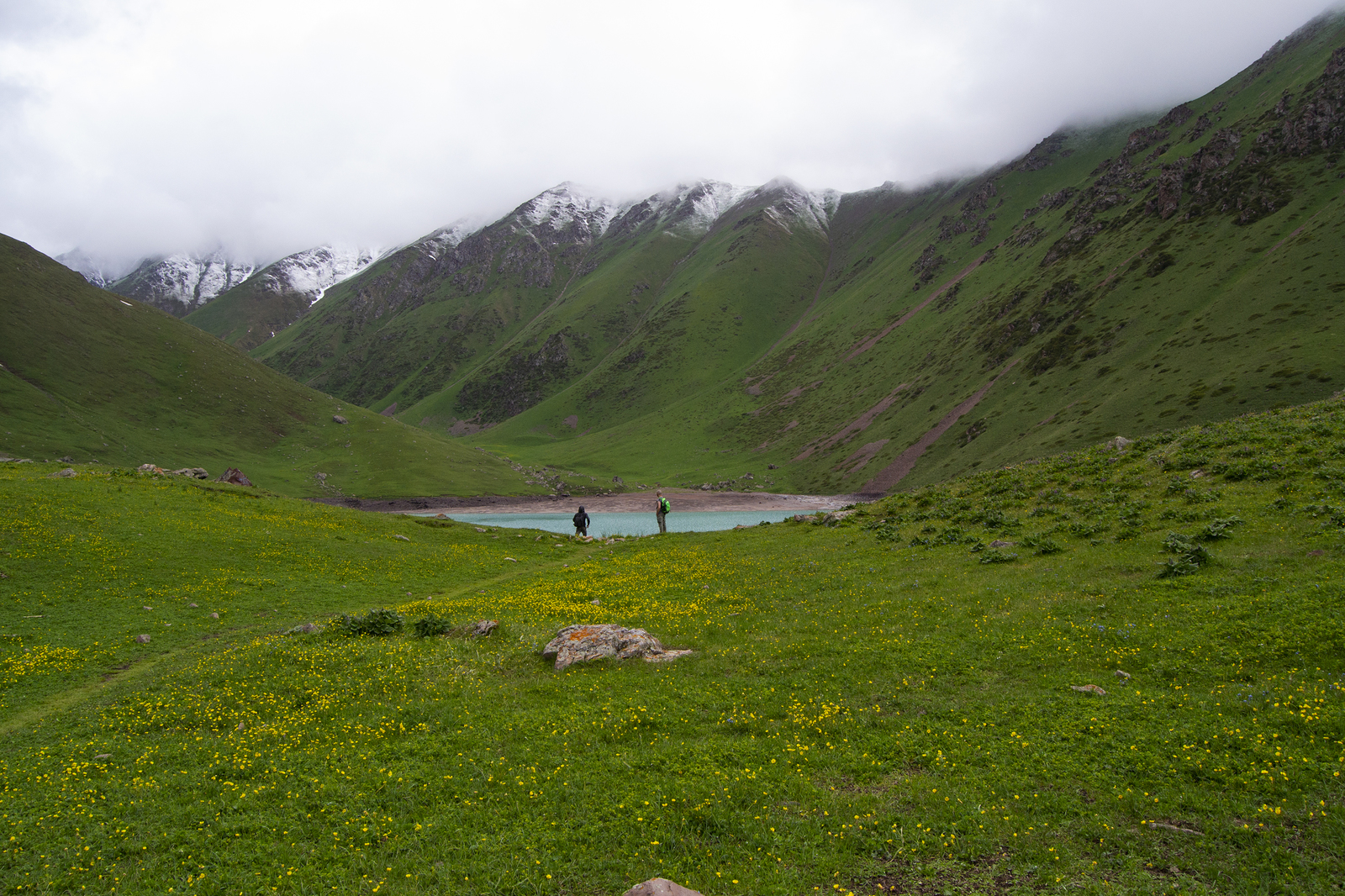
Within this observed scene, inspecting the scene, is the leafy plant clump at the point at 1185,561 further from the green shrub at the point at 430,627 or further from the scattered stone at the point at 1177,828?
the green shrub at the point at 430,627

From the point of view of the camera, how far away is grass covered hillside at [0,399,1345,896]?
A: 8.90 meters

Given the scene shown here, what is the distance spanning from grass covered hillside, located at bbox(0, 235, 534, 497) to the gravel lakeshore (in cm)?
501

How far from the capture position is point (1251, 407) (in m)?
73.0

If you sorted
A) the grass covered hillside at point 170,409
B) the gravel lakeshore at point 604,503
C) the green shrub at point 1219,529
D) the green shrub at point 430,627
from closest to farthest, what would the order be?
the green shrub at point 1219,529 → the green shrub at point 430,627 → the grass covered hillside at point 170,409 → the gravel lakeshore at point 604,503

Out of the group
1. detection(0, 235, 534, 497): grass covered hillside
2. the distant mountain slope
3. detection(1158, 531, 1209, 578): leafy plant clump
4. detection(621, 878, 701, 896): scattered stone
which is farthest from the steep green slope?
detection(621, 878, 701, 896): scattered stone

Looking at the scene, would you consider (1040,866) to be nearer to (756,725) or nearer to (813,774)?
(813,774)

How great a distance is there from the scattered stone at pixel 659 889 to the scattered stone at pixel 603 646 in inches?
375

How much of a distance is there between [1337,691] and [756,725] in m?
10.9

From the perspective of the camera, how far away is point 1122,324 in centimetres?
11550

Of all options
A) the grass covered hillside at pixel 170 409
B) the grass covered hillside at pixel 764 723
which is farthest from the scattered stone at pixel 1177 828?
the grass covered hillside at pixel 170 409

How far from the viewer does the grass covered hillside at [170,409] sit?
108 metres

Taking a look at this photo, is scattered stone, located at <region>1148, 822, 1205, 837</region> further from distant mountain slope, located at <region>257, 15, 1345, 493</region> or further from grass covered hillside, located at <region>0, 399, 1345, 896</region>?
distant mountain slope, located at <region>257, 15, 1345, 493</region>

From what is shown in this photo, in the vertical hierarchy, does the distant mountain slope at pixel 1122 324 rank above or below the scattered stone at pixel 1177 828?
above

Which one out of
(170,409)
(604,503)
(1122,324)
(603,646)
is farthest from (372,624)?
(170,409)
